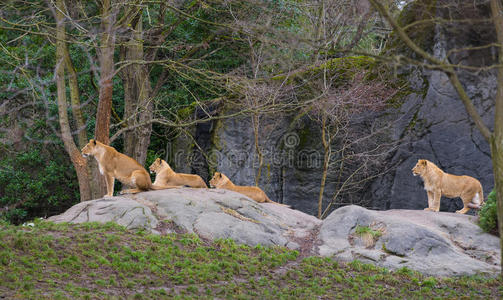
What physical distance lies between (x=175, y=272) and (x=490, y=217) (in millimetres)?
7814

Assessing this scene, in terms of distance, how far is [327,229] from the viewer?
42.1 ft

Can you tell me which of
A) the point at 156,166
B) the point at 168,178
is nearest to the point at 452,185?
the point at 168,178

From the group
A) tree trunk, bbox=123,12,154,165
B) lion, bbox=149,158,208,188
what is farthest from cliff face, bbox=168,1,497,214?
lion, bbox=149,158,208,188

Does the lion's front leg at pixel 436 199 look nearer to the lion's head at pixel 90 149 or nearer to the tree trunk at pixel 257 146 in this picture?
the tree trunk at pixel 257 146

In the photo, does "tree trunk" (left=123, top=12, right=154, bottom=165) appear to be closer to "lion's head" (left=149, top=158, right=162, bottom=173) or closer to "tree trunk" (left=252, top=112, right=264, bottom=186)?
"tree trunk" (left=252, top=112, right=264, bottom=186)

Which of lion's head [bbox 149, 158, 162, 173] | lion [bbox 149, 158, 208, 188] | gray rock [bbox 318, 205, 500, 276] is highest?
lion's head [bbox 149, 158, 162, 173]

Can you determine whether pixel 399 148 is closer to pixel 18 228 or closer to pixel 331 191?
pixel 331 191

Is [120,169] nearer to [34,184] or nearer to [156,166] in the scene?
[156,166]

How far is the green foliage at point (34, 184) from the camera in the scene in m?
19.7

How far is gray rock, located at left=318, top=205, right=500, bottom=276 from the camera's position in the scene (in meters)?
11.2

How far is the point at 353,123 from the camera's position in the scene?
18.8 metres

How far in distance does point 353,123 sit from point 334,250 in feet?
25.6

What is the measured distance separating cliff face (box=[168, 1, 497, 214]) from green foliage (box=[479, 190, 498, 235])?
15.3ft

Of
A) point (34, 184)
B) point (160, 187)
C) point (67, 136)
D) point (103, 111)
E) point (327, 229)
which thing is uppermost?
point (103, 111)
